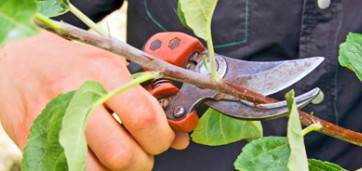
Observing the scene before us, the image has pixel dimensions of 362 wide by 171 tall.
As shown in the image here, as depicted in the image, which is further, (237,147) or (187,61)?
(237,147)

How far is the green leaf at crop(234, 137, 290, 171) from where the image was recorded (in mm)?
481

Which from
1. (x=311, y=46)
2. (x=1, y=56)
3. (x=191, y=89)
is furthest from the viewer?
(x=311, y=46)

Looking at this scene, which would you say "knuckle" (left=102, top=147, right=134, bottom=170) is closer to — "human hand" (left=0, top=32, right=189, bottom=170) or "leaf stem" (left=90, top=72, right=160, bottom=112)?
"human hand" (left=0, top=32, right=189, bottom=170)

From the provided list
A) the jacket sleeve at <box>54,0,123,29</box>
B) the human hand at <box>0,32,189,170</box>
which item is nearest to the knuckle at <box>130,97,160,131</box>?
the human hand at <box>0,32,189,170</box>

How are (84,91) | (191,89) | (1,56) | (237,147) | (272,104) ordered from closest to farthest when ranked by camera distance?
(84,91) < (272,104) < (191,89) < (1,56) < (237,147)

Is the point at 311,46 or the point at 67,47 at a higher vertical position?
the point at 67,47

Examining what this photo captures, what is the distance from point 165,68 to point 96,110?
30 centimetres

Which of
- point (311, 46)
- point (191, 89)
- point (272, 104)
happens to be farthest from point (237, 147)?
point (272, 104)

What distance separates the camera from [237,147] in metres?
1.27

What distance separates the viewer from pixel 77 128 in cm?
41

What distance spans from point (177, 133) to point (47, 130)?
410 mm

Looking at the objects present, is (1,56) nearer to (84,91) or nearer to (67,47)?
(67,47)

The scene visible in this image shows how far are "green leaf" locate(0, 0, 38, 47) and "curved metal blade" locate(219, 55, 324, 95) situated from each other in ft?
1.55

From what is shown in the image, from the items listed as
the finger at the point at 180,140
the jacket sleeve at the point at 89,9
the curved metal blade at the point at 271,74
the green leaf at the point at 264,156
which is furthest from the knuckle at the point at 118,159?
the jacket sleeve at the point at 89,9
